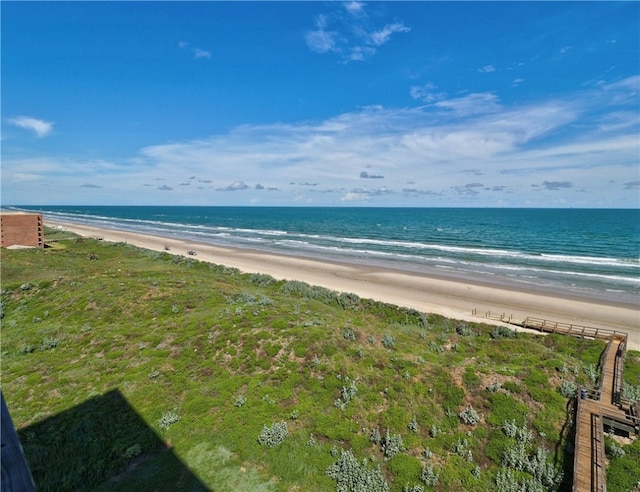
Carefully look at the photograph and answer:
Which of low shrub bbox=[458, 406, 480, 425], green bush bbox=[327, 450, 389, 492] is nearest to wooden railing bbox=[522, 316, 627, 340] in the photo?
low shrub bbox=[458, 406, 480, 425]

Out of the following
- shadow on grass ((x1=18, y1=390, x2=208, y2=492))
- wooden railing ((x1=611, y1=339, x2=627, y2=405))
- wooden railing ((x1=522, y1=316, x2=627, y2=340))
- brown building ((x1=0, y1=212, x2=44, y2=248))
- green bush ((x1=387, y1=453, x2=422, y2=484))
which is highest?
brown building ((x1=0, y1=212, x2=44, y2=248))

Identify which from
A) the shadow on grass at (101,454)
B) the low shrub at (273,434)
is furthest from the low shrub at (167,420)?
the low shrub at (273,434)

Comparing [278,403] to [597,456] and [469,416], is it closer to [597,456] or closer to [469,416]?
[469,416]

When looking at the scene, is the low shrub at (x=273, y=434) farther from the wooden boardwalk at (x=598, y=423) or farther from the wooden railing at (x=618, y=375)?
the wooden railing at (x=618, y=375)

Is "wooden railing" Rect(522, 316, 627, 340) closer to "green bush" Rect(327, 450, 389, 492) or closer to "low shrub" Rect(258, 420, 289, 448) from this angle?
"green bush" Rect(327, 450, 389, 492)

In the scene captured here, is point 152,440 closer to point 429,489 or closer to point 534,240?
point 429,489

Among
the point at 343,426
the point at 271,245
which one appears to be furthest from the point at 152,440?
the point at 271,245
